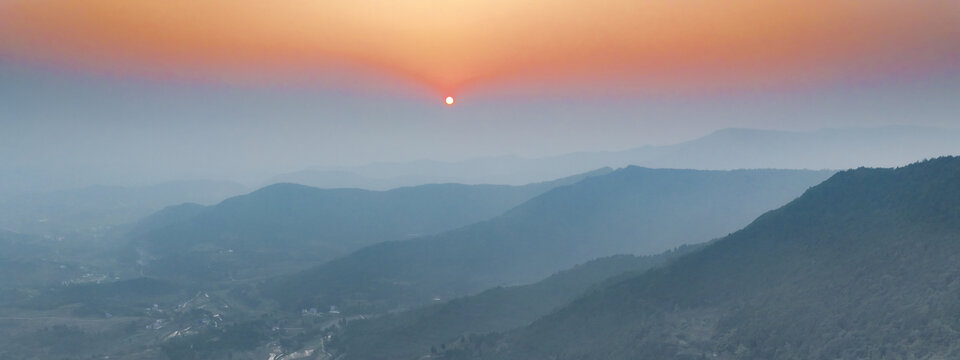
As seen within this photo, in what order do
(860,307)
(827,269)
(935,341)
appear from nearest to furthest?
(935,341), (860,307), (827,269)

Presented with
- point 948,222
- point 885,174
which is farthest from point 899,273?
point 885,174

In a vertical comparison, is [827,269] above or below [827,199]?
below

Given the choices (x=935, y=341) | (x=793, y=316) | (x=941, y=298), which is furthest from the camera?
(x=793, y=316)

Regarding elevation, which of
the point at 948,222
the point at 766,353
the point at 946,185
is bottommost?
the point at 766,353

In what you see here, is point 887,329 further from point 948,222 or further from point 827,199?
point 827,199

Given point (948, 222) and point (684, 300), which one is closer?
point (948, 222)

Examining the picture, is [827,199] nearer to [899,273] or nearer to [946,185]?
[946,185]
